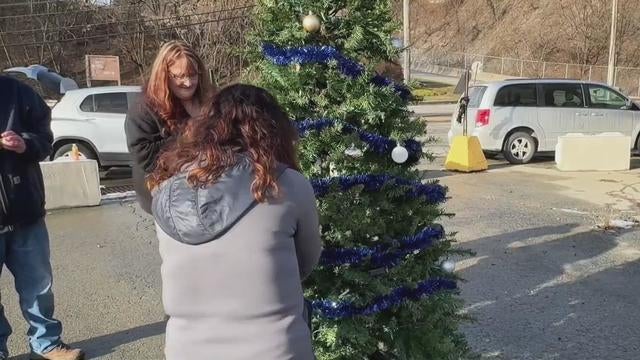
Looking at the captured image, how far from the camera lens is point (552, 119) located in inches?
527

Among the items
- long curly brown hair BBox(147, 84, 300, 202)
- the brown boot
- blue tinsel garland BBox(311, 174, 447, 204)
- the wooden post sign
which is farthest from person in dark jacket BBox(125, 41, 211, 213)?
the wooden post sign

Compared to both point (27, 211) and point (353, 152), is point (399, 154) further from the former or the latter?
point (27, 211)

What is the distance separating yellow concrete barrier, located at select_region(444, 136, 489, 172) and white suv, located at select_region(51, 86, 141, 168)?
5.97 m

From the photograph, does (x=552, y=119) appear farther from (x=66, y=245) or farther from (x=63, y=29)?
(x=63, y=29)

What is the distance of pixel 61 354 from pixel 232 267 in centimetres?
260

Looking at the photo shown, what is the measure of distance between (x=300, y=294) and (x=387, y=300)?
934 millimetres

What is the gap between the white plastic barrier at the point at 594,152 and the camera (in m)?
Result: 11.6

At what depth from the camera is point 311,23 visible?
8.71 feet

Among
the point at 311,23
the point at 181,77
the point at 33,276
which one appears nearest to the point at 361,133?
the point at 311,23

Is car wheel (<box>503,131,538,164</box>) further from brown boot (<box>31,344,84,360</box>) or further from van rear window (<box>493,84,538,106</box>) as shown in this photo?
brown boot (<box>31,344,84,360</box>)

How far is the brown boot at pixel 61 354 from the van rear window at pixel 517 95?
431 inches

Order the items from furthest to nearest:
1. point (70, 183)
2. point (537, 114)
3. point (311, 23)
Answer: point (537, 114)
point (70, 183)
point (311, 23)

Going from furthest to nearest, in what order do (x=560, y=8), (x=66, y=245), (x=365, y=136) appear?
(x=560, y=8) → (x=66, y=245) → (x=365, y=136)

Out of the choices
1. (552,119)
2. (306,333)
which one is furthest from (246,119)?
(552,119)
